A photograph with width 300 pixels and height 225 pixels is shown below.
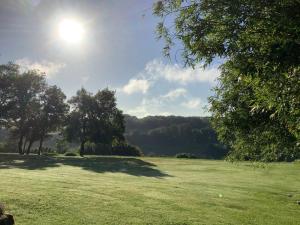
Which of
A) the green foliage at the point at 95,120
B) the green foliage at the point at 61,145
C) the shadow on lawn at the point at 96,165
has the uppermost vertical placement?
the green foliage at the point at 95,120

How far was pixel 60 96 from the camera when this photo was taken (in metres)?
91.8

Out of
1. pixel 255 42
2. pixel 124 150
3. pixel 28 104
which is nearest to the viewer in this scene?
pixel 255 42

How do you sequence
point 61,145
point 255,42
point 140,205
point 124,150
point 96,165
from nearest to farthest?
1. point 255,42
2. point 140,205
3. point 96,165
4. point 124,150
5. point 61,145

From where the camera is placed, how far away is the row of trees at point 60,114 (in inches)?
3447

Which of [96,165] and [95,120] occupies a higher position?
[95,120]

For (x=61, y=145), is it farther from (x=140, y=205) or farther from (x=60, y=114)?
(x=140, y=205)

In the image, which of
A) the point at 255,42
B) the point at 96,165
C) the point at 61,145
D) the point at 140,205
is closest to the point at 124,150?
the point at 61,145

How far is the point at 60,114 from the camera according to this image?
90.9m

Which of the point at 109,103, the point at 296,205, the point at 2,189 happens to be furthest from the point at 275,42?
the point at 109,103

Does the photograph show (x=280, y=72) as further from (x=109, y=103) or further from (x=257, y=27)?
(x=109, y=103)

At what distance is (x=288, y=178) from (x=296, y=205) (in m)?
15.5

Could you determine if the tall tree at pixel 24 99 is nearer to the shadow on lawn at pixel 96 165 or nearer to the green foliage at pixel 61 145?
the green foliage at pixel 61 145

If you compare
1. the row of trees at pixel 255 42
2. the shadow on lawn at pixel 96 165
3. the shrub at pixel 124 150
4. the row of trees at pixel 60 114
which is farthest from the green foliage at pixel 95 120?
the row of trees at pixel 255 42

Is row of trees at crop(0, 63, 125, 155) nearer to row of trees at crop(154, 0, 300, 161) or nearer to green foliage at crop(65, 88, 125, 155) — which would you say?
green foliage at crop(65, 88, 125, 155)
